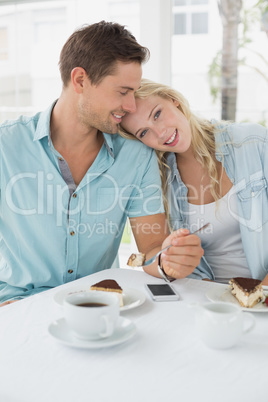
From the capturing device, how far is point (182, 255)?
4.39 feet

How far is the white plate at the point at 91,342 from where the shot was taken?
89 cm

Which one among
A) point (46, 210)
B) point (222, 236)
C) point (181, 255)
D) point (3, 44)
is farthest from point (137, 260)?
point (3, 44)

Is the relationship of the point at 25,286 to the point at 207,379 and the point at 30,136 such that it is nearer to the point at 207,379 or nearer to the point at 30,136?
the point at 30,136

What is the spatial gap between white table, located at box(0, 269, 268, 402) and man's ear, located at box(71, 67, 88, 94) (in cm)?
85

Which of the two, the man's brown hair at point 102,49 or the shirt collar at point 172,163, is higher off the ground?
the man's brown hair at point 102,49

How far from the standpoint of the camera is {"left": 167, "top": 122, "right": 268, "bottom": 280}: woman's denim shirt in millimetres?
1705

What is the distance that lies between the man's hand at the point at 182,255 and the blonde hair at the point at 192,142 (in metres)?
0.43

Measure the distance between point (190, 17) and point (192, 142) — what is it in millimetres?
1571

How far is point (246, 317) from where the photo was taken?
3.48 ft

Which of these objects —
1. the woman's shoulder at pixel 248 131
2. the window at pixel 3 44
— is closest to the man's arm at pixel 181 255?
the woman's shoulder at pixel 248 131

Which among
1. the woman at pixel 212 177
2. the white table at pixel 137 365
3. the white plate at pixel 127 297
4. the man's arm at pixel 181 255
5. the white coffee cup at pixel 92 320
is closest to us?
the white table at pixel 137 365

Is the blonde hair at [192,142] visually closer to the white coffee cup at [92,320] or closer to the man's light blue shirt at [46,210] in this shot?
the man's light blue shirt at [46,210]

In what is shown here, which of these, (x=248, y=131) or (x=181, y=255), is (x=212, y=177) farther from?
(x=181, y=255)

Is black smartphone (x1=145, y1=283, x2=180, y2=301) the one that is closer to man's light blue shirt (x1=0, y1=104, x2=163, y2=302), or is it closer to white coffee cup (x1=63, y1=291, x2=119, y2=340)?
white coffee cup (x1=63, y1=291, x2=119, y2=340)
